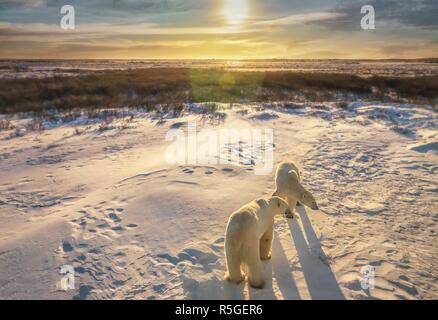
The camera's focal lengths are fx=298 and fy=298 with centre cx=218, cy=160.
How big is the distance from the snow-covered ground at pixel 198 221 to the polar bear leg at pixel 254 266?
0.12 m

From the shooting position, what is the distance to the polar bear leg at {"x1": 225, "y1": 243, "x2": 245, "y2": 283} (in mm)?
3478

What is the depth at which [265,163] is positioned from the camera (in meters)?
A: 8.45

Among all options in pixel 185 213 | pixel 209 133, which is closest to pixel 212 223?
pixel 185 213

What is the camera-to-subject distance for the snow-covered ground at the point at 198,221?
3820 mm

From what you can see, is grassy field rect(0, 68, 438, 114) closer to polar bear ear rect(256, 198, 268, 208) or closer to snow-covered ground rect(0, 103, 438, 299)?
snow-covered ground rect(0, 103, 438, 299)

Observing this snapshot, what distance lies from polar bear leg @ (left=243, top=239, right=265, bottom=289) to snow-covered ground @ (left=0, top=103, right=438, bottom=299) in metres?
0.12

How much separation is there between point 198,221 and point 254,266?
6.40 ft

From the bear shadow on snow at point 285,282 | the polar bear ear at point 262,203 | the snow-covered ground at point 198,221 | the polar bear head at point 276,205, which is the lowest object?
the bear shadow on snow at point 285,282

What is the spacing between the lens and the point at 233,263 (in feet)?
11.7

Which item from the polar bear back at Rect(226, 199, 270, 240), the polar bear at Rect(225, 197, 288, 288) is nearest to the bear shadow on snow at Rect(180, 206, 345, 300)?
the polar bear at Rect(225, 197, 288, 288)

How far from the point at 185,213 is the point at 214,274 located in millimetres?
1811

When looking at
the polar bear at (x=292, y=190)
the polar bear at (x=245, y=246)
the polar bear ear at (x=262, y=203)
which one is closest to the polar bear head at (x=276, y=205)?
the polar bear ear at (x=262, y=203)

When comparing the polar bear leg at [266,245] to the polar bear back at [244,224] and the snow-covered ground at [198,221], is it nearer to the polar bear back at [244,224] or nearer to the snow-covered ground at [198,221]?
the snow-covered ground at [198,221]

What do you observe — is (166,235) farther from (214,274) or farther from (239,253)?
(239,253)
